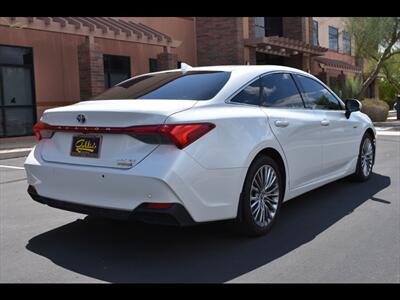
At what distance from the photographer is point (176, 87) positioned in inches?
182

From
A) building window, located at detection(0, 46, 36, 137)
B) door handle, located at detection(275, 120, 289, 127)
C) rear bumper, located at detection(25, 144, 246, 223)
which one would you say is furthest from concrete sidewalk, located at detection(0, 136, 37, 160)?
door handle, located at detection(275, 120, 289, 127)

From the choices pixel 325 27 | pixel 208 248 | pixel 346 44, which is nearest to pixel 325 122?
pixel 208 248

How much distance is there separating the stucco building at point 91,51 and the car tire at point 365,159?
6052 mm

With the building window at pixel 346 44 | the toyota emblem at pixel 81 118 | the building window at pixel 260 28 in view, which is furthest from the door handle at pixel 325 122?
the building window at pixel 346 44

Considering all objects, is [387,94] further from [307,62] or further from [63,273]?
[63,273]

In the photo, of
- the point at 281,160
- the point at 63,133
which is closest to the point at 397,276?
the point at 281,160

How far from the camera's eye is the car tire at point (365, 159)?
687 cm

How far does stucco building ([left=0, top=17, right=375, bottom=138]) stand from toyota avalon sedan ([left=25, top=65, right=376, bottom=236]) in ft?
24.3

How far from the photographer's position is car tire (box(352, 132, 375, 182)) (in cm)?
687

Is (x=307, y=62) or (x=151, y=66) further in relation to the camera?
(x=307, y=62)

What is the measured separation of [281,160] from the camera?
4.84 m

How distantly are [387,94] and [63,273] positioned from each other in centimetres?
4371
